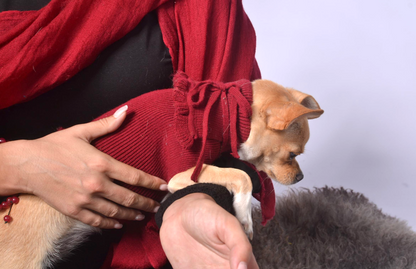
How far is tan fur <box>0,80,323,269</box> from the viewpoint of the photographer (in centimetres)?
72

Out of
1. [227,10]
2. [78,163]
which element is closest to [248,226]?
[78,163]

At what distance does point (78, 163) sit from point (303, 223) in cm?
100

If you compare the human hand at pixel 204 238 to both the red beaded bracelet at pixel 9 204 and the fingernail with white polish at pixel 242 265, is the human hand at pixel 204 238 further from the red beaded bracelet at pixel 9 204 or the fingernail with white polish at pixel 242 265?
the red beaded bracelet at pixel 9 204

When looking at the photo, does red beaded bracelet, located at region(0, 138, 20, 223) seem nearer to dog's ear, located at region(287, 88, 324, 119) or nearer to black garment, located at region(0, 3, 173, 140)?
black garment, located at region(0, 3, 173, 140)

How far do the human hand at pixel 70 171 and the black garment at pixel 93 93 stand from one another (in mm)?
140

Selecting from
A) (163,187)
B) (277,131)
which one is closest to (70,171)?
(163,187)

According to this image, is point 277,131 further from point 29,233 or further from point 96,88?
point 29,233

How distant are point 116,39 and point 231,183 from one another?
54cm

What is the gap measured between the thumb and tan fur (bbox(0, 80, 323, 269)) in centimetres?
21

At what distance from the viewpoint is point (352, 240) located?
119cm

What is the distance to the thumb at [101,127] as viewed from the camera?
2.43 feet

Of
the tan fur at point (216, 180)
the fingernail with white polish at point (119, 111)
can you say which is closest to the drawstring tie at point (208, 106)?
the tan fur at point (216, 180)

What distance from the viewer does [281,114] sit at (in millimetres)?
854

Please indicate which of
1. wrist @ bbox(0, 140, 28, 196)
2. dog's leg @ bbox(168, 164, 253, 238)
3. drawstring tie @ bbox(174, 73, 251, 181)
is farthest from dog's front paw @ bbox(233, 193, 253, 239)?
wrist @ bbox(0, 140, 28, 196)
